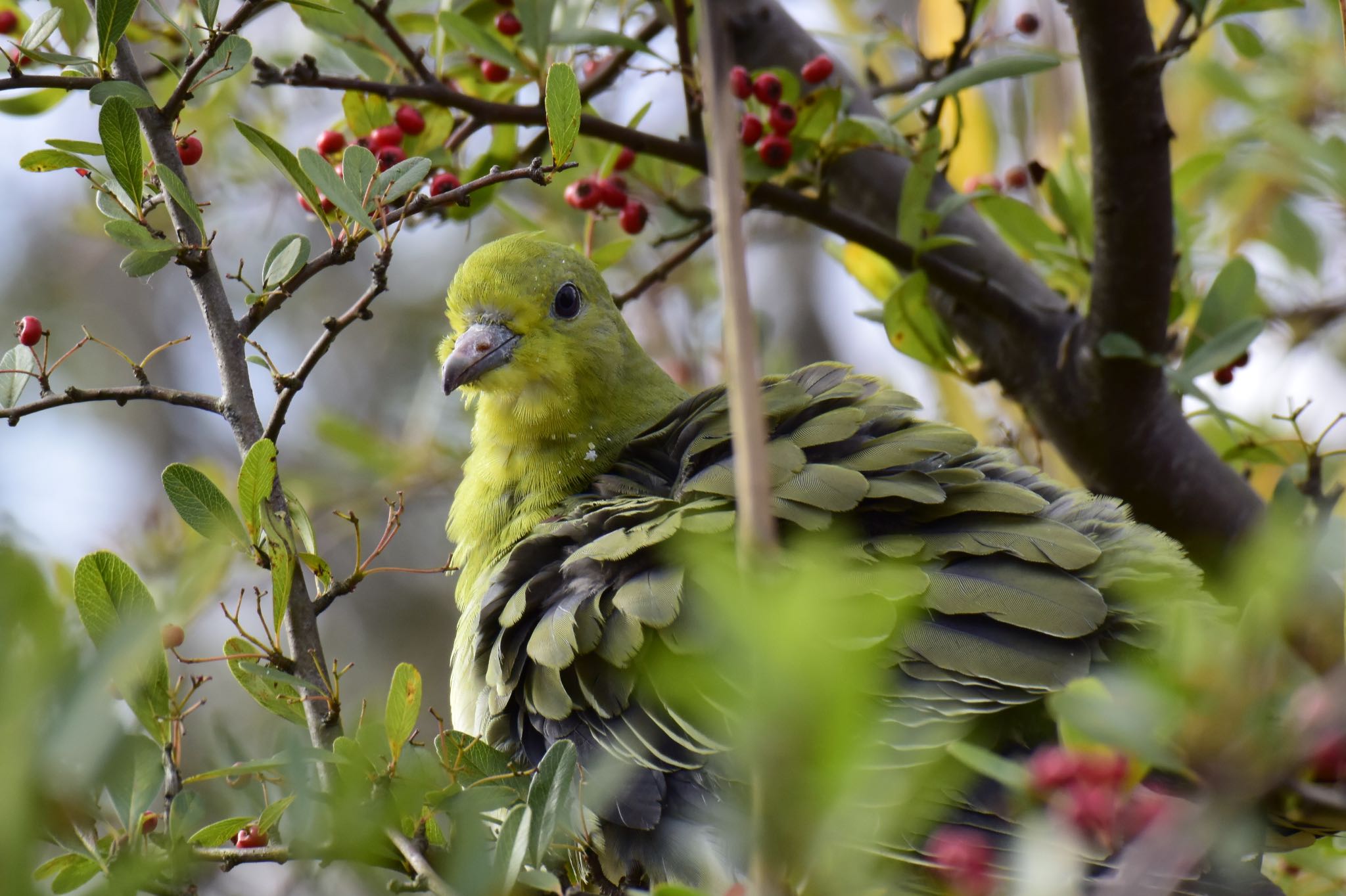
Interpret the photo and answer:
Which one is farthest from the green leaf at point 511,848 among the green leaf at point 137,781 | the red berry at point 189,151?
the red berry at point 189,151

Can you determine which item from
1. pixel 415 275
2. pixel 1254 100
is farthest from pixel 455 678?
pixel 415 275

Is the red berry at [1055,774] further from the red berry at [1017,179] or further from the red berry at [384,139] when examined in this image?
the red berry at [1017,179]

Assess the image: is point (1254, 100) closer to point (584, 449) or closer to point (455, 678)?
point (584, 449)

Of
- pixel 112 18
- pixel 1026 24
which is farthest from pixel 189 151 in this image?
pixel 1026 24

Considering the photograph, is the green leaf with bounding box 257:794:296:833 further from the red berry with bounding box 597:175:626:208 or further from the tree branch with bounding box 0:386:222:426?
the red berry with bounding box 597:175:626:208

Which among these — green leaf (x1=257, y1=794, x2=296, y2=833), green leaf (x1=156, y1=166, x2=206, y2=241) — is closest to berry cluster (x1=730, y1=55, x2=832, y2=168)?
green leaf (x1=156, y1=166, x2=206, y2=241)

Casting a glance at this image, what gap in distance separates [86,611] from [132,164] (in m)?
0.70

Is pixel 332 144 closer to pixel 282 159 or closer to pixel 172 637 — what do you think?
pixel 282 159

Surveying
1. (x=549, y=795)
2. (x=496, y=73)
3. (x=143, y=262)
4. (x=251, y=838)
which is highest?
(x=496, y=73)

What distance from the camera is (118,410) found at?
26.6 ft

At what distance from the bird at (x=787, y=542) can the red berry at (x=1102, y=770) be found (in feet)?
2.99

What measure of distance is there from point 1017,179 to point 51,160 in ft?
8.97

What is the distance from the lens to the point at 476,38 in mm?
2793

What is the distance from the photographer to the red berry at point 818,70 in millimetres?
3205
